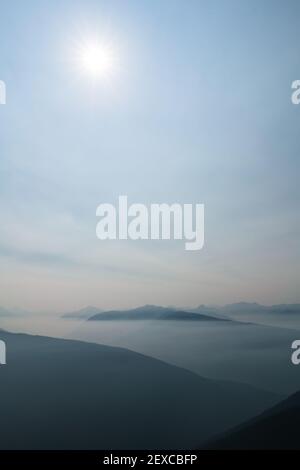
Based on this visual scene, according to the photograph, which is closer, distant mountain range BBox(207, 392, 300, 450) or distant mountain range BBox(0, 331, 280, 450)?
distant mountain range BBox(207, 392, 300, 450)

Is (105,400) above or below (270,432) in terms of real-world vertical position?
above

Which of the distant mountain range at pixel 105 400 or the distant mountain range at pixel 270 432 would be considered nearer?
the distant mountain range at pixel 270 432

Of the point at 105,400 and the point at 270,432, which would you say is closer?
the point at 270,432
